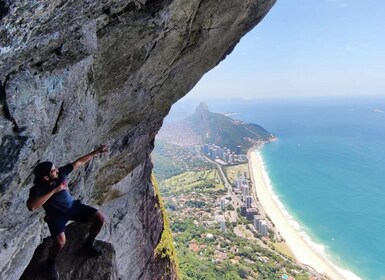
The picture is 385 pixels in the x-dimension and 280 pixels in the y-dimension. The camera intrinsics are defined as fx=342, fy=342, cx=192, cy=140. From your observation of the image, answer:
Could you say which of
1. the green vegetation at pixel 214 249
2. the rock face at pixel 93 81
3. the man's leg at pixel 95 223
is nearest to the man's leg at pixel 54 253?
the man's leg at pixel 95 223

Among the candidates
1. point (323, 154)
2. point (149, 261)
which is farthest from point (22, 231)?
point (323, 154)

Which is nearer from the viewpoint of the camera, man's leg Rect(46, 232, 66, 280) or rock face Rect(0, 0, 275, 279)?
rock face Rect(0, 0, 275, 279)

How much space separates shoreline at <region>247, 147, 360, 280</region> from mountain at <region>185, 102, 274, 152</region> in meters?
44.7

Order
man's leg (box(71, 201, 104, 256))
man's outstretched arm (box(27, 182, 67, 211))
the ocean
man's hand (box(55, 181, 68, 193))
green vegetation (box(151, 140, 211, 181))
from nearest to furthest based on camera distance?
man's outstretched arm (box(27, 182, 67, 211))
man's hand (box(55, 181, 68, 193))
man's leg (box(71, 201, 104, 256))
the ocean
green vegetation (box(151, 140, 211, 181))

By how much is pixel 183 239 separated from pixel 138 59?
47516 millimetres

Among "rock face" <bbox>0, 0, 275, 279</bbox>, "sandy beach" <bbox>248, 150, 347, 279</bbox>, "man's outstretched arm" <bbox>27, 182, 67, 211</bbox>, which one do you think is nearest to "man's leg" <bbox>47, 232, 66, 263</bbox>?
"man's outstretched arm" <bbox>27, 182, 67, 211</bbox>

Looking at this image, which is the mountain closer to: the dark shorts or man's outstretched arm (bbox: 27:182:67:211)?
the dark shorts

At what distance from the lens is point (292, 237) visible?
53188mm

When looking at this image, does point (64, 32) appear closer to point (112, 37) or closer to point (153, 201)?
point (112, 37)

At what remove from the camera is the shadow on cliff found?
5914 millimetres

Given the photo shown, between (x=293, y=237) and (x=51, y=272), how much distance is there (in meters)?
52.6

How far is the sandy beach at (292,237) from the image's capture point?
42750mm

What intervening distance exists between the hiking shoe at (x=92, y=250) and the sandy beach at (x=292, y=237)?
136 ft

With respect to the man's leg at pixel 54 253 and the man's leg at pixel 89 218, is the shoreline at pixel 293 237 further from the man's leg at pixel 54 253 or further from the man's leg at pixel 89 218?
the man's leg at pixel 54 253
